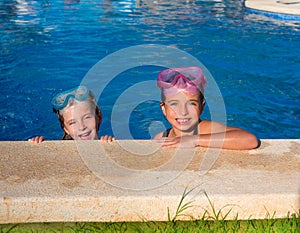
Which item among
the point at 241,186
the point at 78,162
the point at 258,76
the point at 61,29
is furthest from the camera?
the point at 61,29

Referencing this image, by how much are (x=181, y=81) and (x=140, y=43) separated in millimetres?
8475

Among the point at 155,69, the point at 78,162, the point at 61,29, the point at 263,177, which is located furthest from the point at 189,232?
the point at 61,29

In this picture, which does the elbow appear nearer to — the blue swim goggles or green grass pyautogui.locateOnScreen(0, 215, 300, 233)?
green grass pyautogui.locateOnScreen(0, 215, 300, 233)

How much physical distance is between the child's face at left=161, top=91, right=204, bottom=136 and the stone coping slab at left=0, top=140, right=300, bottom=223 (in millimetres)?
566

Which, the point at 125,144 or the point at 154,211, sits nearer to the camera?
the point at 154,211

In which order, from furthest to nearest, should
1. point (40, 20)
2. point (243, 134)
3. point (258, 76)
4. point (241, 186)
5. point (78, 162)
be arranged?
point (40, 20) → point (258, 76) → point (243, 134) → point (78, 162) → point (241, 186)

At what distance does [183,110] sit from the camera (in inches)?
171

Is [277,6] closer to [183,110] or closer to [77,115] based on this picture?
[77,115]

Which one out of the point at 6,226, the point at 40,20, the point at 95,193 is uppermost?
the point at 95,193

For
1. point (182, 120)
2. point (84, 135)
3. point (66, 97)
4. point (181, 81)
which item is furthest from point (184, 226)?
point (66, 97)

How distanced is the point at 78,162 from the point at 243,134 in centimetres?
135

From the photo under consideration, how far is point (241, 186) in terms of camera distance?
10.7ft

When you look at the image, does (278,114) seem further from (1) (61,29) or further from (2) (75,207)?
(1) (61,29)

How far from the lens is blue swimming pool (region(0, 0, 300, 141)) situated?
8.02 metres
